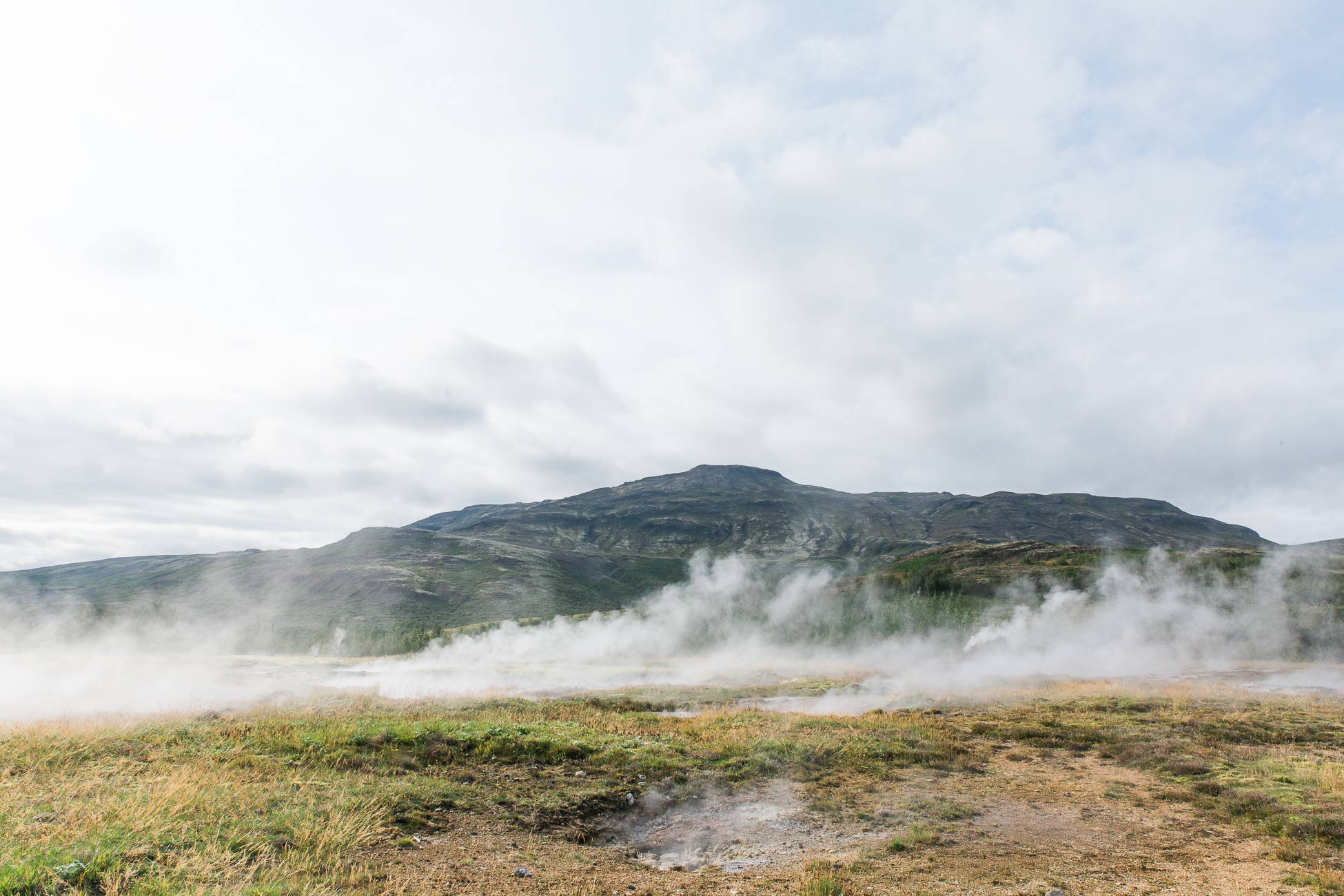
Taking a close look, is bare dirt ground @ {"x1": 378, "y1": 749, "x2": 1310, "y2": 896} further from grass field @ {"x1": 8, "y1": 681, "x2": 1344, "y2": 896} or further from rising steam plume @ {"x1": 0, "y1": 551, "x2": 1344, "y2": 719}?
rising steam plume @ {"x1": 0, "y1": 551, "x2": 1344, "y2": 719}

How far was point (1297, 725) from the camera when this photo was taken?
27562 millimetres

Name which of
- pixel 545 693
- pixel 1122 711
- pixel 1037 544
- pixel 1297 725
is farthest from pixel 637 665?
pixel 1037 544

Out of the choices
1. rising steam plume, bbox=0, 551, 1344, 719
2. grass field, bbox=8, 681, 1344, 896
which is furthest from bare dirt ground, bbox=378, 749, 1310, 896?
rising steam plume, bbox=0, 551, 1344, 719

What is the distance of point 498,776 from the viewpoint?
17844 mm

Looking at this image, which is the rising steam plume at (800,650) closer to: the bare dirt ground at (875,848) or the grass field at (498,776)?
the grass field at (498,776)

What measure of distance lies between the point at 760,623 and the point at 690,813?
9014 centimetres

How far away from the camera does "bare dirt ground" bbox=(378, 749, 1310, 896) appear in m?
10.8

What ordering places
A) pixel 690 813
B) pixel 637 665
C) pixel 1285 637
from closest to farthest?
pixel 690 813
pixel 1285 637
pixel 637 665

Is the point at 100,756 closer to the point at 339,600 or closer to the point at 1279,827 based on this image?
the point at 1279,827

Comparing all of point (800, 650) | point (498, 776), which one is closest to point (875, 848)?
point (498, 776)

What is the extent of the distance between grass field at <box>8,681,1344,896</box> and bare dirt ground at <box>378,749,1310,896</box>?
0.26 metres

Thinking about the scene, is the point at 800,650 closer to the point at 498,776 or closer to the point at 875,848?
the point at 498,776

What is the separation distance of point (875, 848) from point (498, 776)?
36.0 ft

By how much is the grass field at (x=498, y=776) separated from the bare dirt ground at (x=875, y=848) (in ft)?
0.85
